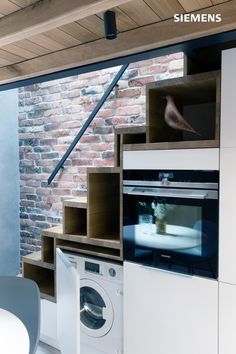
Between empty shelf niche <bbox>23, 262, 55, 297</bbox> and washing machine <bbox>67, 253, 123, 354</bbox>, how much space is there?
441mm

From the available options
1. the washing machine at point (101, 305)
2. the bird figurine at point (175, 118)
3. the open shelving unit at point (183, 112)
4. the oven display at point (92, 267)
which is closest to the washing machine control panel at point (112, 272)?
the washing machine at point (101, 305)

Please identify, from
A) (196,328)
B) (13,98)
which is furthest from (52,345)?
(13,98)

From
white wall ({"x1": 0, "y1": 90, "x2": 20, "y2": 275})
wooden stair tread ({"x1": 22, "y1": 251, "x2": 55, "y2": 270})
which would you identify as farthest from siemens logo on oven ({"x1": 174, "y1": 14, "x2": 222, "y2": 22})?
white wall ({"x1": 0, "y1": 90, "x2": 20, "y2": 275})

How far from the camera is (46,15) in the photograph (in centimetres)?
141

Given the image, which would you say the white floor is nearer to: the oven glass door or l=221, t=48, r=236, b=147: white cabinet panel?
the oven glass door

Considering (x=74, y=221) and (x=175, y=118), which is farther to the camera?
(x=74, y=221)

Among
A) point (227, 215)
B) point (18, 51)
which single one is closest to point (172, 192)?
point (227, 215)

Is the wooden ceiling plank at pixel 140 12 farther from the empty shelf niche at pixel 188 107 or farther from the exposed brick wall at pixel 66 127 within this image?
the exposed brick wall at pixel 66 127

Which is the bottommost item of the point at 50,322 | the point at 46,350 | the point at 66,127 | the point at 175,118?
the point at 46,350

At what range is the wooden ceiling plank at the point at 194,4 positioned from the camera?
1.38m

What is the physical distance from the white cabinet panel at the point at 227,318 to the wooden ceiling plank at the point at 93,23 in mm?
1687

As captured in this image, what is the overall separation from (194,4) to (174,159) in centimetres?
87

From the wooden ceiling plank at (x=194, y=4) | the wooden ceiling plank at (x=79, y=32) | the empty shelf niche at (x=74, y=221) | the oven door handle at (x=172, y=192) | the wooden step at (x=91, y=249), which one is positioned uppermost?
the wooden ceiling plank at (x=79, y=32)

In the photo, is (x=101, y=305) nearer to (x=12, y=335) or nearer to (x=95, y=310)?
(x=95, y=310)
